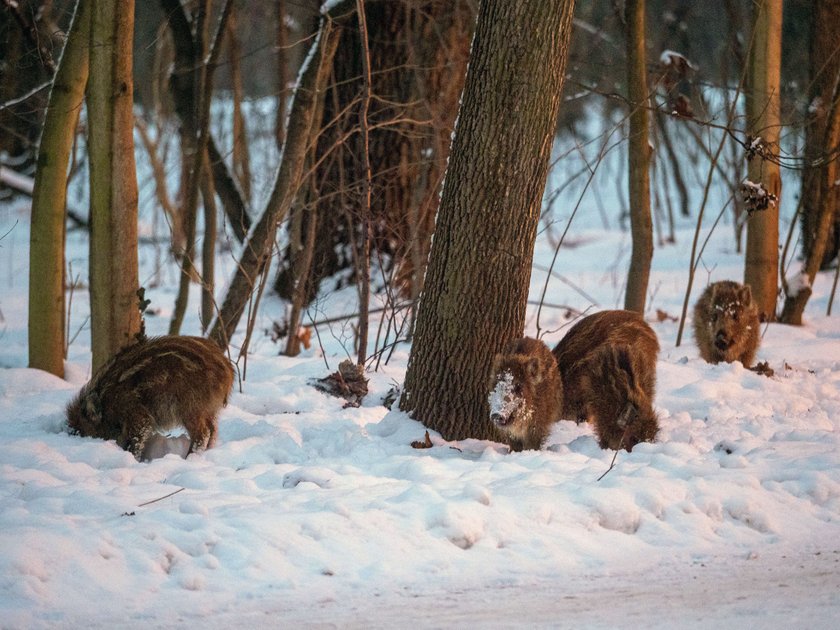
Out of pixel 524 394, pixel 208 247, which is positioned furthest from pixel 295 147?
pixel 524 394

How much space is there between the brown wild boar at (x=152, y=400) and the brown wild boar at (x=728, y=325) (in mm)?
5362

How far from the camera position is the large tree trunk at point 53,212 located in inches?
332

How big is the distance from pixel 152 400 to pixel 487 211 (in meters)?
2.72

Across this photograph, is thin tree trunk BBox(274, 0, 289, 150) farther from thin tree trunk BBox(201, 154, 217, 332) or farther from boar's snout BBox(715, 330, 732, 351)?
boar's snout BBox(715, 330, 732, 351)

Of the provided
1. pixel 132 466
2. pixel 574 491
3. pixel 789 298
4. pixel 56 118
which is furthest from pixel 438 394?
pixel 789 298

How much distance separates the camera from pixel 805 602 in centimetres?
440

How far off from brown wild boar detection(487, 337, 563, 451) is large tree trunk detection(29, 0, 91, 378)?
4.42 meters

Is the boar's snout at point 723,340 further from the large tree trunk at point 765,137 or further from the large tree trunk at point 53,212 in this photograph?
the large tree trunk at point 53,212

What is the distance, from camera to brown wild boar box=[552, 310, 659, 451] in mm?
6797

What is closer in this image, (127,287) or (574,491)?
(574,491)

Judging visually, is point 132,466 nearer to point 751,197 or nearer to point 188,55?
point 751,197

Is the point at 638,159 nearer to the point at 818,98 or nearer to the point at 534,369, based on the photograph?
the point at 818,98

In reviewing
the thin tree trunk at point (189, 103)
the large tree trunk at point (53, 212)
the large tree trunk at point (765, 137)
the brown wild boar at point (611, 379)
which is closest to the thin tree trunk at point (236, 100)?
the thin tree trunk at point (189, 103)

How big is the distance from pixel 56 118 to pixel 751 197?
6306mm
